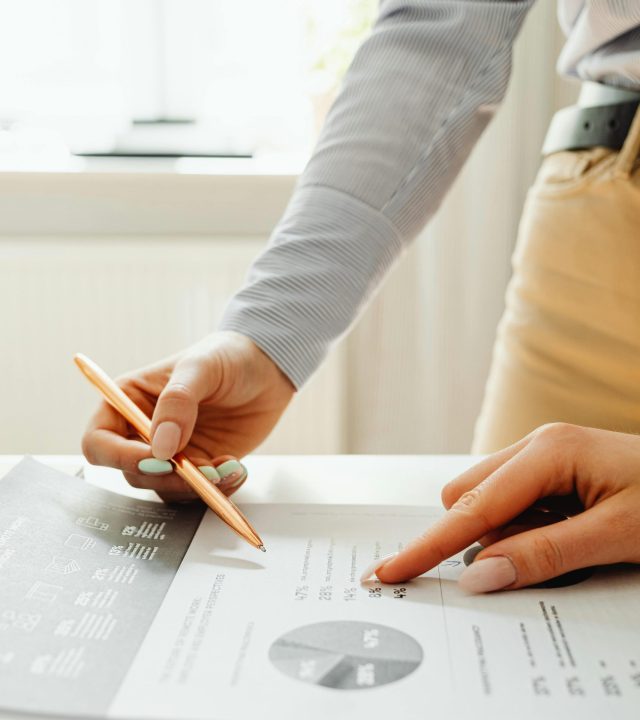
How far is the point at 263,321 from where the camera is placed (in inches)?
28.1

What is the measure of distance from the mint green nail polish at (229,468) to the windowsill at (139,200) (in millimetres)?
943

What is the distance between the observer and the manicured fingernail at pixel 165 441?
0.58m

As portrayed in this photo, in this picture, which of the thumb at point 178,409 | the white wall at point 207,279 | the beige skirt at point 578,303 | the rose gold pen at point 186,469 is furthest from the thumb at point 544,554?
the white wall at point 207,279

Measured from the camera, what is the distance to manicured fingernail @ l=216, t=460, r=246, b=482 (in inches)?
22.9

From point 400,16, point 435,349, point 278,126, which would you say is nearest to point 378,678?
point 400,16

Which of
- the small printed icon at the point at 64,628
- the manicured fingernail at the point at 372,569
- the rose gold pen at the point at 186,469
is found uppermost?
the small printed icon at the point at 64,628

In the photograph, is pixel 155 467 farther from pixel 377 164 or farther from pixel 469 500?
pixel 377 164

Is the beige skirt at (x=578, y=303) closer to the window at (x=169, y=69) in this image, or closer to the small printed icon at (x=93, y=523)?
the small printed icon at (x=93, y=523)

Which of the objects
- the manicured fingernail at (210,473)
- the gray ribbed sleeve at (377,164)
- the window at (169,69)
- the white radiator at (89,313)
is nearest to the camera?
the manicured fingernail at (210,473)

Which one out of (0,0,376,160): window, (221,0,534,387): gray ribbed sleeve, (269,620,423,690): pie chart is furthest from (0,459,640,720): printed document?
(0,0,376,160): window

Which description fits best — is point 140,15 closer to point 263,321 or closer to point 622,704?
point 263,321

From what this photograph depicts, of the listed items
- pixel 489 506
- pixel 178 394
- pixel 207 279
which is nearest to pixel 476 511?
pixel 489 506

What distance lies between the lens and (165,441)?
22.8 inches

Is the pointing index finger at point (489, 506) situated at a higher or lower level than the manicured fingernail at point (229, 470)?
higher
